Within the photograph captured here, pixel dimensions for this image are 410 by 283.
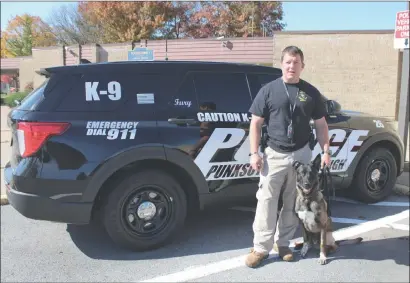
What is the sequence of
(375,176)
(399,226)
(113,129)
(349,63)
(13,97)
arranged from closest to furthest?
(113,129), (399,226), (375,176), (13,97), (349,63)

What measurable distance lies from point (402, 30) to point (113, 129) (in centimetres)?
496

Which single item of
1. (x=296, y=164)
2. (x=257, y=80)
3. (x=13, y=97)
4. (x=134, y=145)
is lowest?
(x=13, y=97)

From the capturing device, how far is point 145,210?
3.68 metres

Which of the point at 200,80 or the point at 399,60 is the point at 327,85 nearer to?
the point at 399,60

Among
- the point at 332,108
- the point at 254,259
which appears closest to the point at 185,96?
the point at 254,259

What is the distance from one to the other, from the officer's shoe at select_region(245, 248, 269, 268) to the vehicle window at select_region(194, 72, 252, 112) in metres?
1.38

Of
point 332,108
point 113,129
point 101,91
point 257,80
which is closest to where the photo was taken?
point 113,129

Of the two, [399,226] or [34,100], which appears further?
[399,226]

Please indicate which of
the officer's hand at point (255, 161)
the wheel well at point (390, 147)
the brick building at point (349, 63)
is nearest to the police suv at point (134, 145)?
the officer's hand at point (255, 161)

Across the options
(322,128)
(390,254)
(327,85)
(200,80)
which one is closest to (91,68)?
(200,80)

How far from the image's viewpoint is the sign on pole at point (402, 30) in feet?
20.0

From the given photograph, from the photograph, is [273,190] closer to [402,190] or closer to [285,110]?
[285,110]

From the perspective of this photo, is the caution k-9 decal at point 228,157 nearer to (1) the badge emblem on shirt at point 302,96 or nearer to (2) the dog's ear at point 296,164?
(2) the dog's ear at point 296,164

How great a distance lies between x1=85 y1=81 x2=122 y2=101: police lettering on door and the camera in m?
3.54
